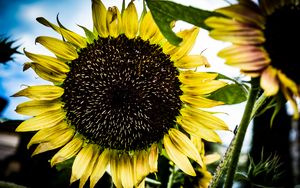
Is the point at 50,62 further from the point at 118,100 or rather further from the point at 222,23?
the point at 222,23

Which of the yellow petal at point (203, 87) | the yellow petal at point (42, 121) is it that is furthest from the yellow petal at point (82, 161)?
the yellow petal at point (203, 87)

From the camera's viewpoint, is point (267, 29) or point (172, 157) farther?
point (172, 157)

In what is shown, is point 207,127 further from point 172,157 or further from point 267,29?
point 267,29

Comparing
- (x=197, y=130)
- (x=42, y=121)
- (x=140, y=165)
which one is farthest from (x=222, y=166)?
(x=42, y=121)

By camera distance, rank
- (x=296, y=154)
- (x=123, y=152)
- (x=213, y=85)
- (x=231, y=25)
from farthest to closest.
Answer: (x=296, y=154) → (x=123, y=152) → (x=213, y=85) → (x=231, y=25)

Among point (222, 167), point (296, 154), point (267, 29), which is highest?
point (267, 29)

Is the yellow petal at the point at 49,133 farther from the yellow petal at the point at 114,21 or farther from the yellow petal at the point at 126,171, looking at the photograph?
the yellow petal at the point at 114,21

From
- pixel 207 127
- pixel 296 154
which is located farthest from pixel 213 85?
pixel 296 154

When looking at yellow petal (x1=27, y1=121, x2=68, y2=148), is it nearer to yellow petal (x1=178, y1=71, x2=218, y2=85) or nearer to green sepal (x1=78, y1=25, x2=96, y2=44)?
green sepal (x1=78, y1=25, x2=96, y2=44)
